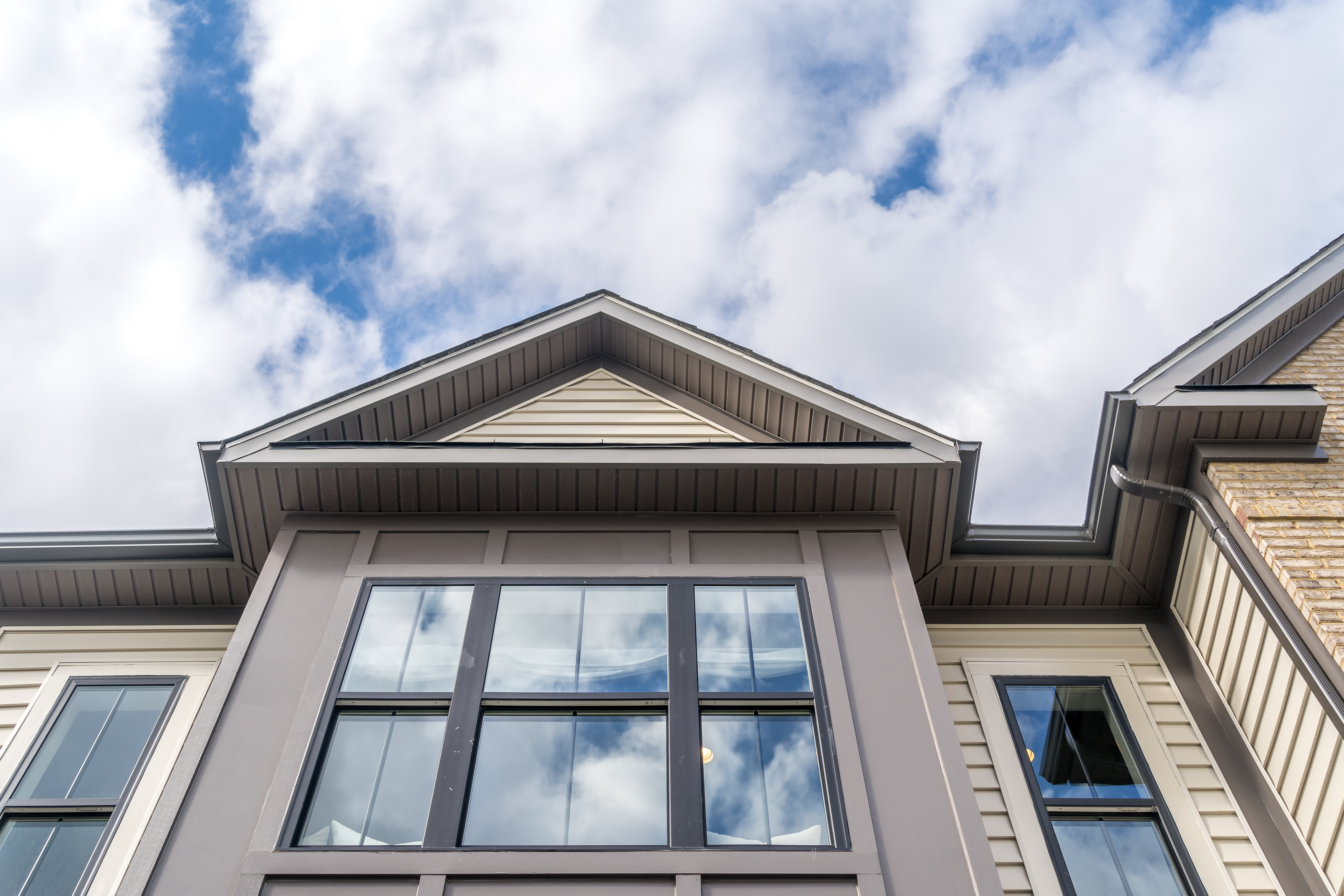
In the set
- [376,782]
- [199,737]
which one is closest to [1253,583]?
[376,782]

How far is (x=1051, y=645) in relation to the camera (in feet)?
25.1

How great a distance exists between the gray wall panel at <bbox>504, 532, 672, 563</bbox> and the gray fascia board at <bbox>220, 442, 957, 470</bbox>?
0.51 meters

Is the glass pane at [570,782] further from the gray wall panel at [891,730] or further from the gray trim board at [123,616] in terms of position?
the gray trim board at [123,616]

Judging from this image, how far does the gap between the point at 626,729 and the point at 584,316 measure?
5.16 metres

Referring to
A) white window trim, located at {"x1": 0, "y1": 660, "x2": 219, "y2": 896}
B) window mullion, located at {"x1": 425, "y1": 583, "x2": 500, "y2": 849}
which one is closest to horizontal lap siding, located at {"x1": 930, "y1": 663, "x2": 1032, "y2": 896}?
window mullion, located at {"x1": 425, "y1": 583, "x2": 500, "y2": 849}

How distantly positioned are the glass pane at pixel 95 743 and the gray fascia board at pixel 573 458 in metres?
1.96

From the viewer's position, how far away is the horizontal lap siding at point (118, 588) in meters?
7.85

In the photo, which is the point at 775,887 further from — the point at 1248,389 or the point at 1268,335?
the point at 1268,335

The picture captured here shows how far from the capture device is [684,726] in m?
5.55

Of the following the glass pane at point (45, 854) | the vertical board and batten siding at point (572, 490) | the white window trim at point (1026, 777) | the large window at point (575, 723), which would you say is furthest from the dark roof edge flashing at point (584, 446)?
the glass pane at point (45, 854)

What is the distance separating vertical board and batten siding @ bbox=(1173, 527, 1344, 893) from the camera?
18.7ft

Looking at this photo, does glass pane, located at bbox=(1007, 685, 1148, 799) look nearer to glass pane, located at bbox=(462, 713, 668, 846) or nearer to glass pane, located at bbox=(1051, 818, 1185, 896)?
glass pane, located at bbox=(1051, 818, 1185, 896)

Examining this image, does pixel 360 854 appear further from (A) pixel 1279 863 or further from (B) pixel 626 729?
(A) pixel 1279 863

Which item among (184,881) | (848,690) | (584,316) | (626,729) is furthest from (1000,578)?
(184,881)
